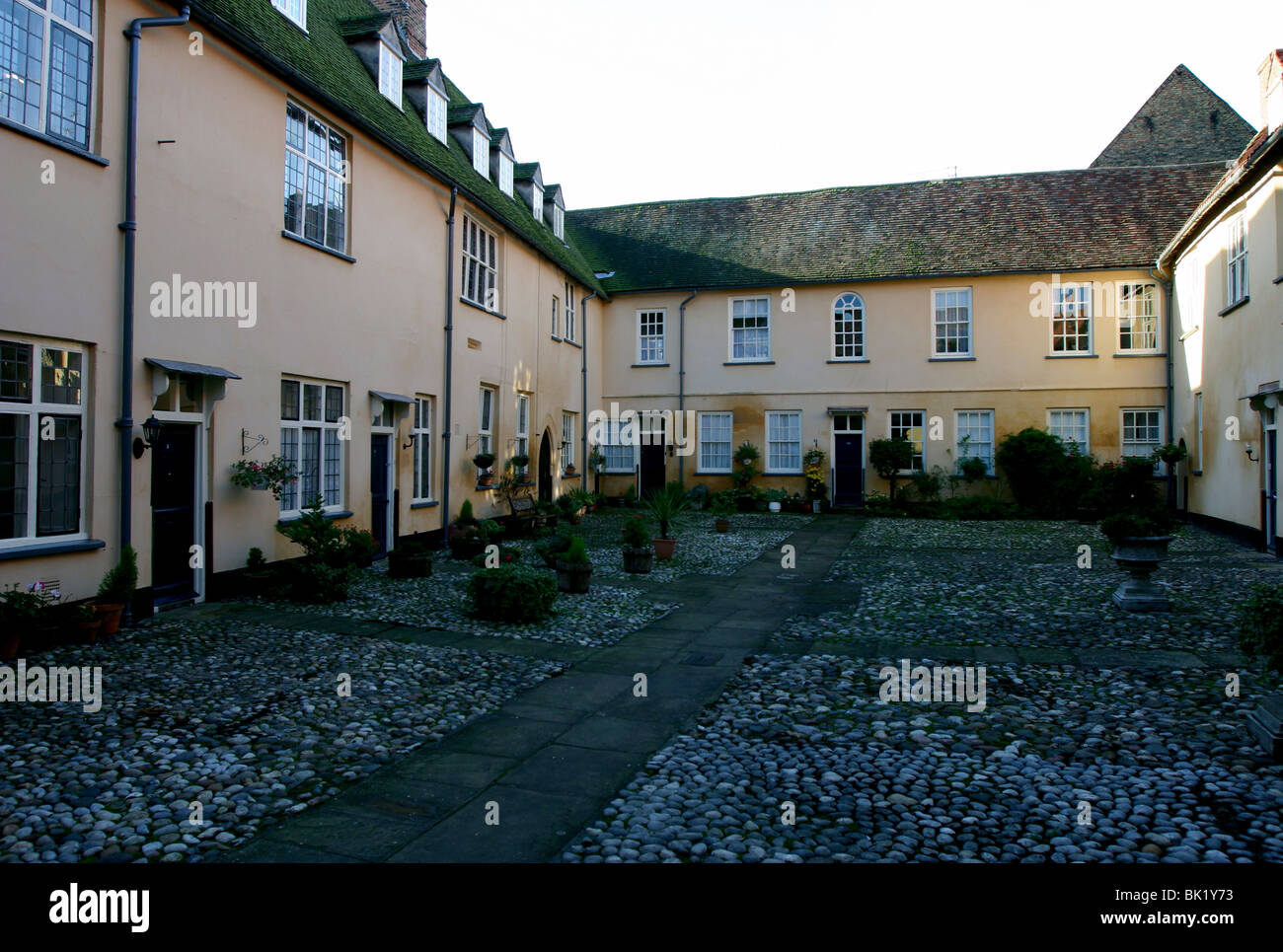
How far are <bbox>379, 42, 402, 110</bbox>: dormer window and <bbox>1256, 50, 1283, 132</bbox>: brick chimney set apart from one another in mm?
15639

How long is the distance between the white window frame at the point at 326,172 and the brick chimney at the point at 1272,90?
15.4 m

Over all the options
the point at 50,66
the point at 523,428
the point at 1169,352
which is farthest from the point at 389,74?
the point at 1169,352

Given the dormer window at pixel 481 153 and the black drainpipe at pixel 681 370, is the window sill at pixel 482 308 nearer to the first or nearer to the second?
the dormer window at pixel 481 153

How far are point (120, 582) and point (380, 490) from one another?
6107 mm

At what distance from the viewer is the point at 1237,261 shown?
16297mm

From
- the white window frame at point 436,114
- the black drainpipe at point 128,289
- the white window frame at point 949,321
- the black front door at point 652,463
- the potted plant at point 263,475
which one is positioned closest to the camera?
the black drainpipe at point 128,289

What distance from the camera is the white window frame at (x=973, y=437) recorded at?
24016 mm

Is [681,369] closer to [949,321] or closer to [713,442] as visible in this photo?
[713,442]

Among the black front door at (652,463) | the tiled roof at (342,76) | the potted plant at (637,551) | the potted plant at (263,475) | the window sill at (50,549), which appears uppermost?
the tiled roof at (342,76)

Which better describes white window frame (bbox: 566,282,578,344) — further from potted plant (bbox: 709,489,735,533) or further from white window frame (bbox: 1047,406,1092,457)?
white window frame (bbox: 1047,406,1092,457)

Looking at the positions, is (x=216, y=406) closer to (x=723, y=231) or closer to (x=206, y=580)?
(x=206, y=580)

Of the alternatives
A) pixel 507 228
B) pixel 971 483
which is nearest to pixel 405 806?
pixel 507 228

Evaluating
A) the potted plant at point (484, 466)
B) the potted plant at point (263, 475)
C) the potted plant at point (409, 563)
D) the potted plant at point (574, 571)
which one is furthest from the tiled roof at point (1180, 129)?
the potted plant at point (263, 475)

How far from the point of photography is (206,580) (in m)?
10.3
